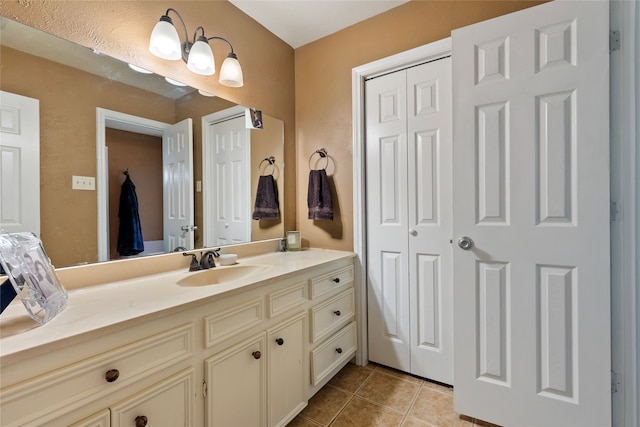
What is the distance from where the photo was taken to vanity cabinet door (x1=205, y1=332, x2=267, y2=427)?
1024 mm

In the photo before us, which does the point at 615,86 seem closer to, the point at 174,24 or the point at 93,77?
the point at 174,24

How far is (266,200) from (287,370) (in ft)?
3.76

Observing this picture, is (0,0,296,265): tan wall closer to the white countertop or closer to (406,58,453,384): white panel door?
the white countertop

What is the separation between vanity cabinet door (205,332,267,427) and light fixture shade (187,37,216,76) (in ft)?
4.75

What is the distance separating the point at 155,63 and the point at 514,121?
5.98ft

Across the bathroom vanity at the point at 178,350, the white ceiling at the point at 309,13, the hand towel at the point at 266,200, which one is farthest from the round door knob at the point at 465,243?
the white ceiling at the point at 309,13

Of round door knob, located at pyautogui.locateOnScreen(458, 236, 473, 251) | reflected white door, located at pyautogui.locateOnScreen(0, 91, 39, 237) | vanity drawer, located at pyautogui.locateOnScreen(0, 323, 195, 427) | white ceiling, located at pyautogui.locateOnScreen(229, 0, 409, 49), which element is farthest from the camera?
white ceiling, located at pyautogui.locateOnScreen(229, 0, 409, 49)

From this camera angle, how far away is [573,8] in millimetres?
1214

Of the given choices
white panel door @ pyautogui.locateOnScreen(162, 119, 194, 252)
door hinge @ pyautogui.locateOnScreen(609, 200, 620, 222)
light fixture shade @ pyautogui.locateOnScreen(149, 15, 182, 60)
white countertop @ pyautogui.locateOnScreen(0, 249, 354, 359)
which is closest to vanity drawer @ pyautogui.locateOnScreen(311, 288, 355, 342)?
white countertop @ pyautogui.locateOnScreen(0, 249, 354, 359)

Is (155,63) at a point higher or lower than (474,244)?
higher

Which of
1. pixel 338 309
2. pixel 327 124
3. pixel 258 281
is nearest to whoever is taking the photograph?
pixel 258 281

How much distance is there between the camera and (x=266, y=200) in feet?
6.74

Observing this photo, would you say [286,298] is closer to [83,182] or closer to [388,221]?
[388,221]

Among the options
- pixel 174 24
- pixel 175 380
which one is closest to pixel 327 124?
pixel 174 24
